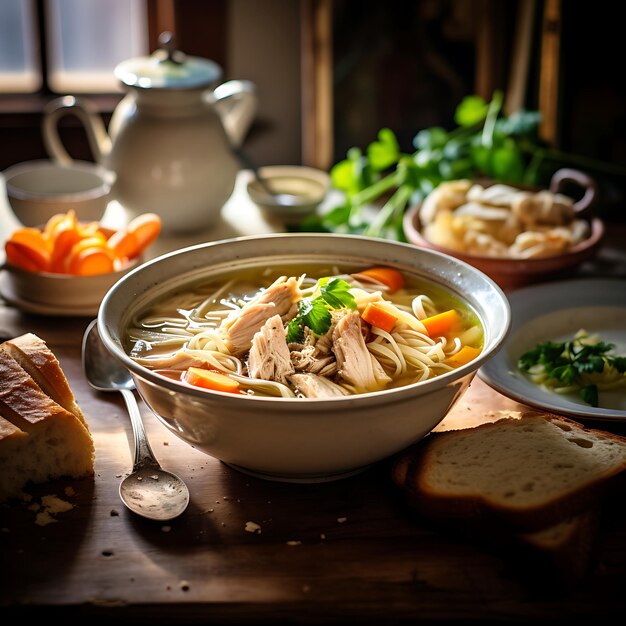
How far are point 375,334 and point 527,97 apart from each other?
2.65 meters

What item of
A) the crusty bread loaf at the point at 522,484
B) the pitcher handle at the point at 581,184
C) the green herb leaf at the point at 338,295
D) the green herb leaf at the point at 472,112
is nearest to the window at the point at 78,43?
the green herb leaf at the point at 472,112

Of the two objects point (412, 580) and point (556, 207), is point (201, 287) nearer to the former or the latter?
point (412, 580)

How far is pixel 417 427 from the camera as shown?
69.7 inches

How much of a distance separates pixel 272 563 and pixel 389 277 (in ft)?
3.08

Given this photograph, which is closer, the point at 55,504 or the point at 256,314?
the point at 55,504

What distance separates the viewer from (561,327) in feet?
8.75

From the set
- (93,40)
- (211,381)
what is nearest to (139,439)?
(211,381)

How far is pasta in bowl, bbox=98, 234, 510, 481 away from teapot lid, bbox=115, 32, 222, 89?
1.02 m

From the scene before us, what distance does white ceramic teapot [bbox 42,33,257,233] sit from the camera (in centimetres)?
317

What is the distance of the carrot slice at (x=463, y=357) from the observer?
6.68 feet

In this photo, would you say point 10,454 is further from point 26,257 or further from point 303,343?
point 26,257

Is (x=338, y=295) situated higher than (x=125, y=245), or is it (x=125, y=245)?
(x=338, y=295)

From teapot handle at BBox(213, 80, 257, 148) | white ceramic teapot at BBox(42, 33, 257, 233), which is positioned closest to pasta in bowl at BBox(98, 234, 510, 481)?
white ceramic teapot at BBox(42, 33, 257, 233)

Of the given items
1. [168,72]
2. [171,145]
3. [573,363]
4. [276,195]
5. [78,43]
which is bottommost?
[573,363]
